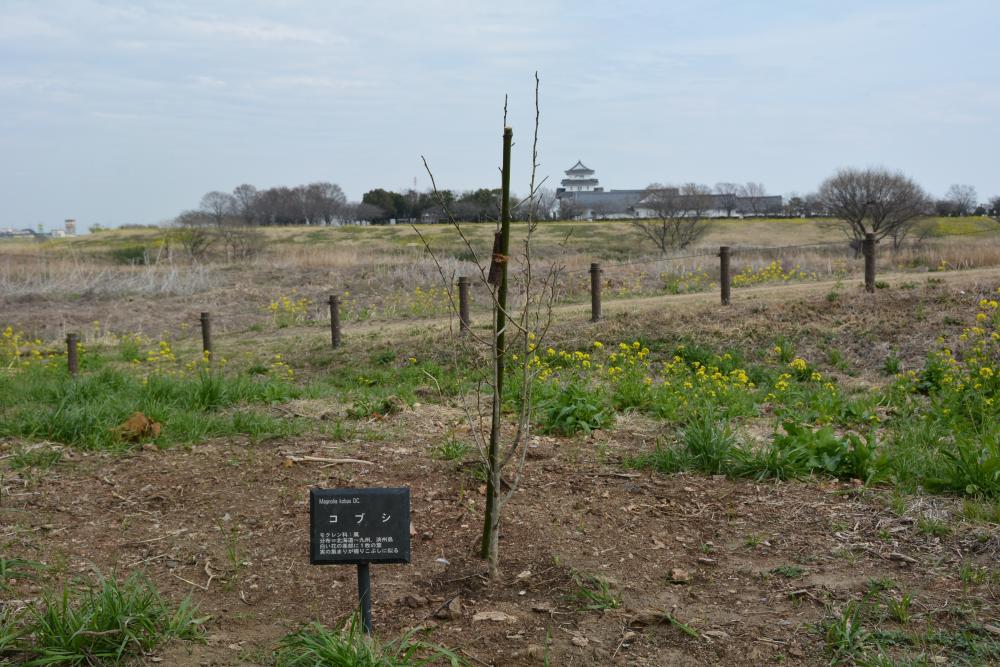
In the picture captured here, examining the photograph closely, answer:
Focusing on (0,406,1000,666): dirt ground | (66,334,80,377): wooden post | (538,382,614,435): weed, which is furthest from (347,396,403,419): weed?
(66,334,80,377): wooden post

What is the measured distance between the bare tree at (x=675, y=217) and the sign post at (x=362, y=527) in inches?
1259

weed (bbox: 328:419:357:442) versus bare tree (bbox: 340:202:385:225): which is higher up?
bare tree (bbox: 340:202:385:225)

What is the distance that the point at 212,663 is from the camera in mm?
3385

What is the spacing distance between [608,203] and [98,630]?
215 ft

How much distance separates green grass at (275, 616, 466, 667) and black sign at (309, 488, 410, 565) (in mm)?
278

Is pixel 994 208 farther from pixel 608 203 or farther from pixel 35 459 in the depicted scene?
pixel 35 459

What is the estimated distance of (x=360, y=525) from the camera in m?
3.56

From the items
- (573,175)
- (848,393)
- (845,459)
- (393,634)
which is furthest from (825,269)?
(573,175)

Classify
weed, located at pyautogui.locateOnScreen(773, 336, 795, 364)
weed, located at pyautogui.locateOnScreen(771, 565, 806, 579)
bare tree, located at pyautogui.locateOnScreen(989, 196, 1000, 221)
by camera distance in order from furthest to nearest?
1. bare tree, located at pyautogui.locateOnScreen(989, 196, 1000, 221)
2. weed, located at pyautogui.locateOnScreen(773, 336, 795, 364)
3. weed, located at pyautogui.locateOnScreen(771, 565, 806, 579)

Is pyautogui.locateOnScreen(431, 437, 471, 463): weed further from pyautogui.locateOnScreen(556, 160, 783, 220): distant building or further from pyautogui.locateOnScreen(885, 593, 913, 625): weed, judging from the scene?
pyautogui.locateOnScreen(556, 160, 783, 220): distant building

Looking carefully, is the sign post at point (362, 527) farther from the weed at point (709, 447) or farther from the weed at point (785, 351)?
the weed at point (785, 351)

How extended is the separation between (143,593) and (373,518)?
1.07 m

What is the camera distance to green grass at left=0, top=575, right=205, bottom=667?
10.9 ft

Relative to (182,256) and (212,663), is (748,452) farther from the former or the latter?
(182,256)
